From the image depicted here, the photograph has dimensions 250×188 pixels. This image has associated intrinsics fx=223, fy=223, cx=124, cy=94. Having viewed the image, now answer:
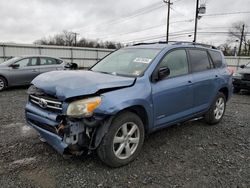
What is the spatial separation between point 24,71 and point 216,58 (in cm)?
752

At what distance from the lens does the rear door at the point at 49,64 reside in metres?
9.87

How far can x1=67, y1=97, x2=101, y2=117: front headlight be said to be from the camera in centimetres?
265

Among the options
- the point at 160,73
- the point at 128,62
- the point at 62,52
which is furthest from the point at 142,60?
the point at 62,52

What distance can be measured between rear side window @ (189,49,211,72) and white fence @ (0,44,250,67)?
16605 mm

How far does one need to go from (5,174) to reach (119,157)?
1458 mm

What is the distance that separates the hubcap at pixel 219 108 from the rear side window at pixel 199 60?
85cm

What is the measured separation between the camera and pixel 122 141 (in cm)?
304

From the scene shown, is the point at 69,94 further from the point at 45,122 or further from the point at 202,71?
the point at 202,71

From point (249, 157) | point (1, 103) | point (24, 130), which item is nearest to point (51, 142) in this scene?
point (24, 130)

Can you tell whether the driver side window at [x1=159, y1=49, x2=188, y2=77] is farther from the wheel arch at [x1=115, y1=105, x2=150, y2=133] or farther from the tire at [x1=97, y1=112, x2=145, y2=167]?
the tire at [x1=97, y1=112, x2=145, y2=167]

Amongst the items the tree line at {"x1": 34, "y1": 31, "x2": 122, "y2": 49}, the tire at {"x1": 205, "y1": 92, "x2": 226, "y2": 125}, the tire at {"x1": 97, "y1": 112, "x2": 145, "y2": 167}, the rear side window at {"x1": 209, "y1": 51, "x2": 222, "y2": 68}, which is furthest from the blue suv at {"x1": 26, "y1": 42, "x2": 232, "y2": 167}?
the tree line at {"x1": 34, "y1": 31, "x2": 122, "y2": 49}

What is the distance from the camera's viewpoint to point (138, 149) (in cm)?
325

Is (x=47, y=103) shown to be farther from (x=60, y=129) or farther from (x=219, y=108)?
(x=219, y=108)

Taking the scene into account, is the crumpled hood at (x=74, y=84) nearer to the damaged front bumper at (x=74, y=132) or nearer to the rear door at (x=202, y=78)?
the damaged front bumper at (x=74, y=132)
